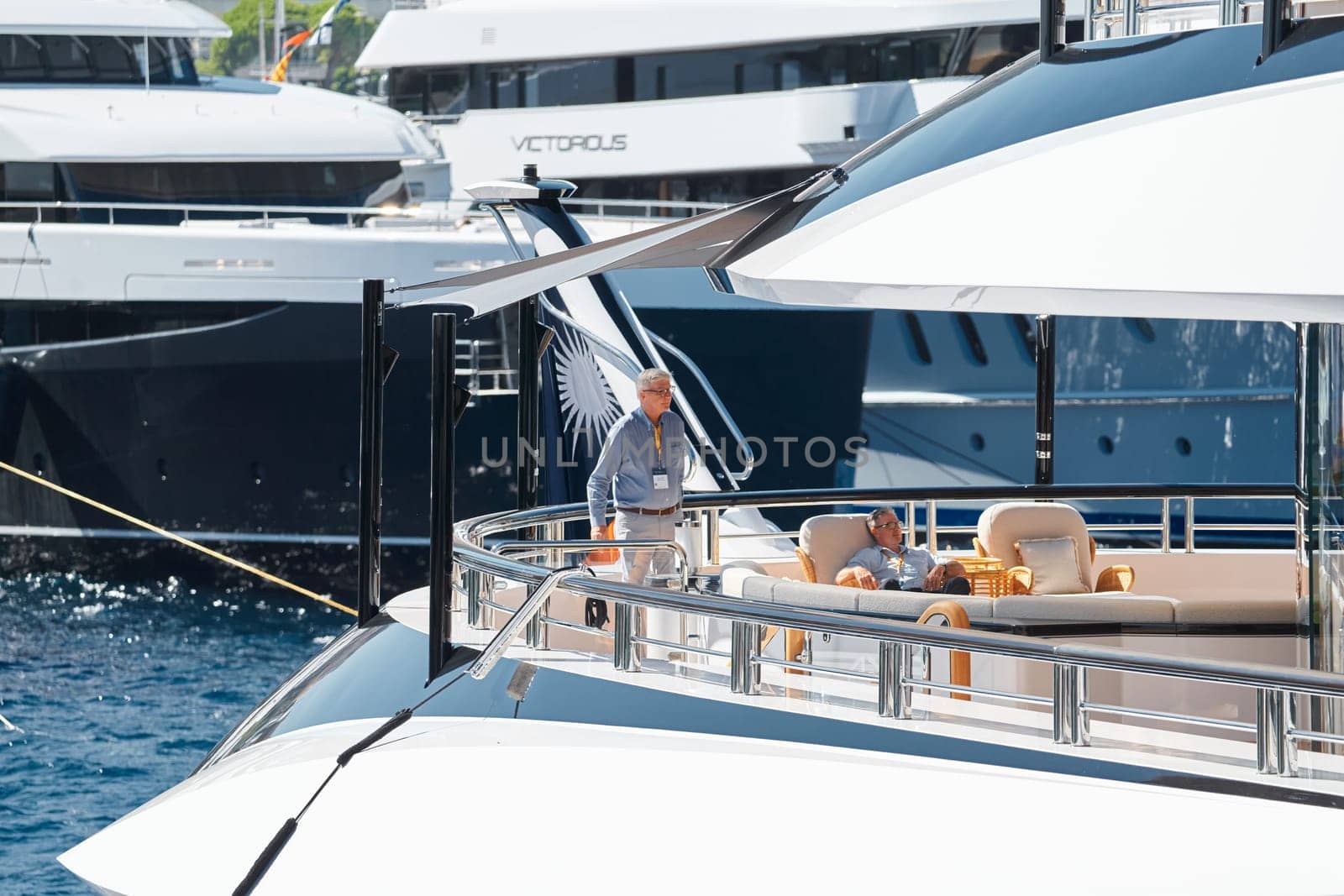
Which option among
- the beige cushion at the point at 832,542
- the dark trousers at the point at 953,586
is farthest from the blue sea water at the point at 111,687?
the dark trousers at the point at 953,586

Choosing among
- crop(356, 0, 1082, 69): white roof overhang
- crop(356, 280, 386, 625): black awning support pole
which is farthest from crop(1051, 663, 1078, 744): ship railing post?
crop(356, 0, 1082, 69): white roof overhang

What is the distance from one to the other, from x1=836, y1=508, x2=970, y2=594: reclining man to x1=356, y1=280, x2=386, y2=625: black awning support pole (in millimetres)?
1907

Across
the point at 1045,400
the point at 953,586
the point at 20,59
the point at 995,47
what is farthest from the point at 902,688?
the point at 20,59

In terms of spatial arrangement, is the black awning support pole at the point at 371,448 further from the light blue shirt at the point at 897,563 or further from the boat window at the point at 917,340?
the boat window at the point at 917,340

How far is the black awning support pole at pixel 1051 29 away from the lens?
6.23 m

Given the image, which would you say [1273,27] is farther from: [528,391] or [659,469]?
[528,391]

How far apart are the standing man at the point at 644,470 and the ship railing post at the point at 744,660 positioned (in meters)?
2.25

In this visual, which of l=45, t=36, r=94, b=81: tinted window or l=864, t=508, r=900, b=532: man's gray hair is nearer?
l=864, t=508, r=900, b=532: man's gray hair

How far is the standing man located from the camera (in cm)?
794

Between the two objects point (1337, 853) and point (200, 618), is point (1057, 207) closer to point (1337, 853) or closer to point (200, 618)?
point (1337, 853)

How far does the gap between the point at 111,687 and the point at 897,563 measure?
30.3ft

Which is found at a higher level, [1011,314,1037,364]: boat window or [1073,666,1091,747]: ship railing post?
[1011,314,1037,364]: boat window

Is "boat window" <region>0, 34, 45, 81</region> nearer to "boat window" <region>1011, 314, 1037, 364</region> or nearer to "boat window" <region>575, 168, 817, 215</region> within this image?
"boat window" <region>575, 168, 817, 215</region>

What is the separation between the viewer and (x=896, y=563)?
313 inches
